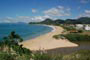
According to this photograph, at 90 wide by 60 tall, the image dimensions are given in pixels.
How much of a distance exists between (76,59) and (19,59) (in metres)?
3.10

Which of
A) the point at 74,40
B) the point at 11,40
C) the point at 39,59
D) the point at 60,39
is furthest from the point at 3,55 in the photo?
the point at 74,40

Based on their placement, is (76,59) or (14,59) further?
(76,59)

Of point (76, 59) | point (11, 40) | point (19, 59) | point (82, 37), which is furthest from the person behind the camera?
point (82, 37)

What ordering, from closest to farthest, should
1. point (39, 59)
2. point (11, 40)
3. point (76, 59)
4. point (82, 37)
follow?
point (39, 59)
point (76, 59)
point (11, 40)
point (82, 37)

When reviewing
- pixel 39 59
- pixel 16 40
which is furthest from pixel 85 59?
pixel 16 40

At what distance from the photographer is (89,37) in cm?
4347

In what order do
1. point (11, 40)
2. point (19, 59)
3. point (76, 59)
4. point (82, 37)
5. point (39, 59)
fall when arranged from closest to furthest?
1. point (19, 59)
2. point (39, 59)
3. point (76, 59)
4. point (11, 40)
5. point (82, 37)

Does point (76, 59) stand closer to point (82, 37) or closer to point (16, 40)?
point (16, 40)

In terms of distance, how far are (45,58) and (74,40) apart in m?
33.9

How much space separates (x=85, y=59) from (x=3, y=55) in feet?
13.9

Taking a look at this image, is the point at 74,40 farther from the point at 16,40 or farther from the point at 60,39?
the point at 16,40

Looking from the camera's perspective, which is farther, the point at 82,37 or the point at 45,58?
the point at 82,37

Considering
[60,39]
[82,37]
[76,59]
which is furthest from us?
[82,37]

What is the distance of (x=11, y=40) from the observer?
1448 cm
